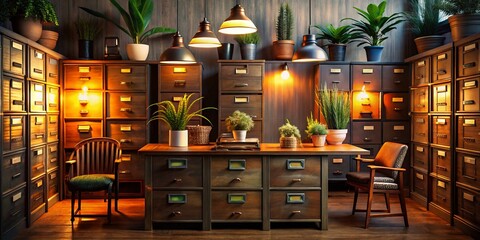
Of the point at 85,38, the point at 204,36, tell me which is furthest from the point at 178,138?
the point at 85,38

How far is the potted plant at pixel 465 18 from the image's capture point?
14.6 feet

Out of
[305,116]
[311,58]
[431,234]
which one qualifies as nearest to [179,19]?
[305,116]

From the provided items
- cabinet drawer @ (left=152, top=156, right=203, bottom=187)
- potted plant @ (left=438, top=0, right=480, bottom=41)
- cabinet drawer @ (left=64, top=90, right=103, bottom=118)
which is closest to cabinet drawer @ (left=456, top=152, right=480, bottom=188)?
potted plant @ (left=438, top=0, right=480, bottom=41)

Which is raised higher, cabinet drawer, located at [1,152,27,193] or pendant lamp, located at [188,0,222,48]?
pendant lamp, located at [188,0,222,48]

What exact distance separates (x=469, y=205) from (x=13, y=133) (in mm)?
4093

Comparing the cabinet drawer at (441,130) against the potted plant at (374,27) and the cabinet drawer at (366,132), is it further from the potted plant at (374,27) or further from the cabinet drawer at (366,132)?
the potted plant at (374,27)

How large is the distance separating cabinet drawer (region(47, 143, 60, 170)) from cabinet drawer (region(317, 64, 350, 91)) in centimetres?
326

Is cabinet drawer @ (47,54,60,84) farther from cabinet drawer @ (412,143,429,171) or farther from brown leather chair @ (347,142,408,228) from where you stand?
cabinet drawer @ (412,143,429,171)

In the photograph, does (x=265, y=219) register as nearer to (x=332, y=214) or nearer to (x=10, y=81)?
(x=332, y=214)

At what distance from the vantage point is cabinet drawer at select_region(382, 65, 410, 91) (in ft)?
19.5

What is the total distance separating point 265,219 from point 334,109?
1.28 metres

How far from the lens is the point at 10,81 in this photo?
410 centimetres

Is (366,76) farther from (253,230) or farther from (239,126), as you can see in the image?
(253,230)

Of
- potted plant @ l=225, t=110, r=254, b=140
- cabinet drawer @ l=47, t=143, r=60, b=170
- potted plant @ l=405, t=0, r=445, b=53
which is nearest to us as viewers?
potted plant @ l=225, t=110, r=254, b=140
